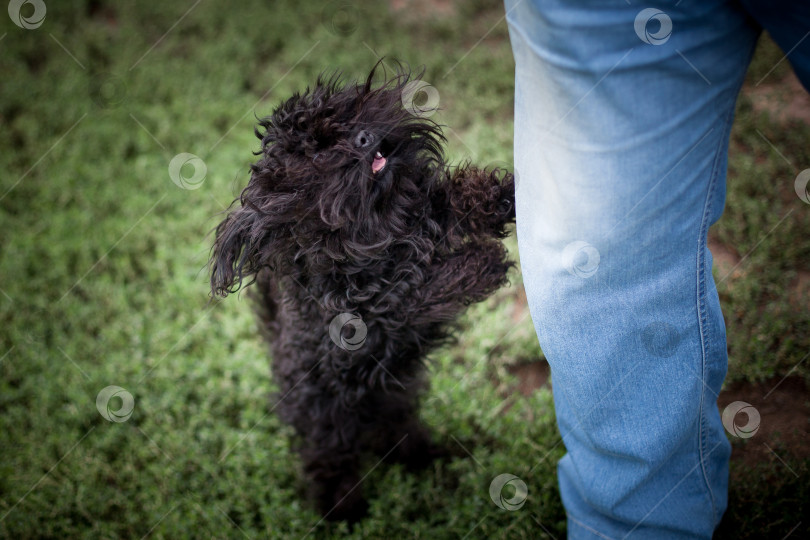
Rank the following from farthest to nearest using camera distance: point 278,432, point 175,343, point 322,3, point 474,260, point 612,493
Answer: point 322,3
point 175,343
point 278,432
point 474,260
point 612,493

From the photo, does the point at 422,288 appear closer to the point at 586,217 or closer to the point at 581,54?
the point at 586,217

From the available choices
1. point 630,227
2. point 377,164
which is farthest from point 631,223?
point 377,164

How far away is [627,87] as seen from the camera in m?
1.40

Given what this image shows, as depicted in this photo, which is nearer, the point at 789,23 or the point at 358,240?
the point at 789,23

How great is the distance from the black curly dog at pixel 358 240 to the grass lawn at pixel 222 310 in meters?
0.58

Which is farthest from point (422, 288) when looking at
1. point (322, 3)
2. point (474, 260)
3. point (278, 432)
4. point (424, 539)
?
point (322, 3)

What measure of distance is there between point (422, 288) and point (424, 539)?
128 cm

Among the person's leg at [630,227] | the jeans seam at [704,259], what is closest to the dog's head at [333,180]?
the person's leg at [630,227]

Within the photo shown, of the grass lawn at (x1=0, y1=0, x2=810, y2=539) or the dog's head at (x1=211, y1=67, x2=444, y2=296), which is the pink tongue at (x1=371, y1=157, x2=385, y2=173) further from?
the grass lawn at (x1=0, y1=0, x2=810, y2=539)

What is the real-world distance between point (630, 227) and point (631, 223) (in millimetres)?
11

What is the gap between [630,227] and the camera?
1511mm

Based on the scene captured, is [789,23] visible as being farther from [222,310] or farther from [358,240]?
[222,310]

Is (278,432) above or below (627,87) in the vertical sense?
below

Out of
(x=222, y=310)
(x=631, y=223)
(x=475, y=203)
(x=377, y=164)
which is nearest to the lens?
(x=631, y=223)
